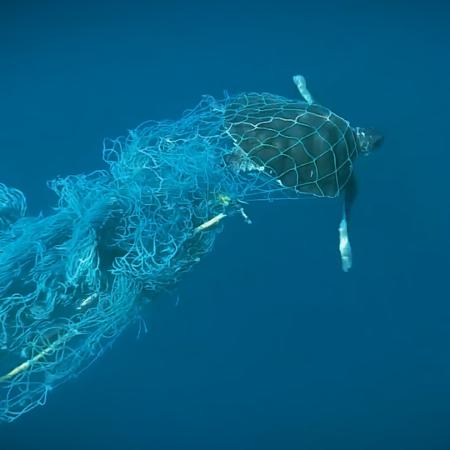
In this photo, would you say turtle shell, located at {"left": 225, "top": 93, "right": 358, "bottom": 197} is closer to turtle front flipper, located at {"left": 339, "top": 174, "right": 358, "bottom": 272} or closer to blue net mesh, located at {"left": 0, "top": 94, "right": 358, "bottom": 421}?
blue net mesh, located at {"left": 0, "top": 94, "right": 358, "bottom": 421}

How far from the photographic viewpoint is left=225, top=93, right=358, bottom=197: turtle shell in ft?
11.5

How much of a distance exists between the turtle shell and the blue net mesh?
0.8 inches

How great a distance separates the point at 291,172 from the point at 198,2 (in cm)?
531

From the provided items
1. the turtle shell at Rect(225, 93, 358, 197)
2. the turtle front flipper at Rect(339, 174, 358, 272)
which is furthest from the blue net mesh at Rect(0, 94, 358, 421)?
the turtle front flipper at Rect(339, 174, 358, 272)

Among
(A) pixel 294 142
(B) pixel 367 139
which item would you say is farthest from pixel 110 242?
(B) pixel 367 139

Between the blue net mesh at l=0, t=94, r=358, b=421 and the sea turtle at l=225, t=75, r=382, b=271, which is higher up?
the sea turtle at l=225, t=75, r=382, b=271

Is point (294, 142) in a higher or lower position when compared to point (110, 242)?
higher

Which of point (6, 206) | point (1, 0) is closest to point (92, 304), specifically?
point (6, 206)

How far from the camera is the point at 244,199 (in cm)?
346

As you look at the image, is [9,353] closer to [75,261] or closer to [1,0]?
[75,261]

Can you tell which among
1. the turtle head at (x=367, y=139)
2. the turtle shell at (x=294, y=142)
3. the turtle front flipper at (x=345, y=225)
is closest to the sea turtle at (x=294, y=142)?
the turtle shell at (x=294, y=142)

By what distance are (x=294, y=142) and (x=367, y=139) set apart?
3.48ft

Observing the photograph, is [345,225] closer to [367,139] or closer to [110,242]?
[367,139]

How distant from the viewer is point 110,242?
318cm
